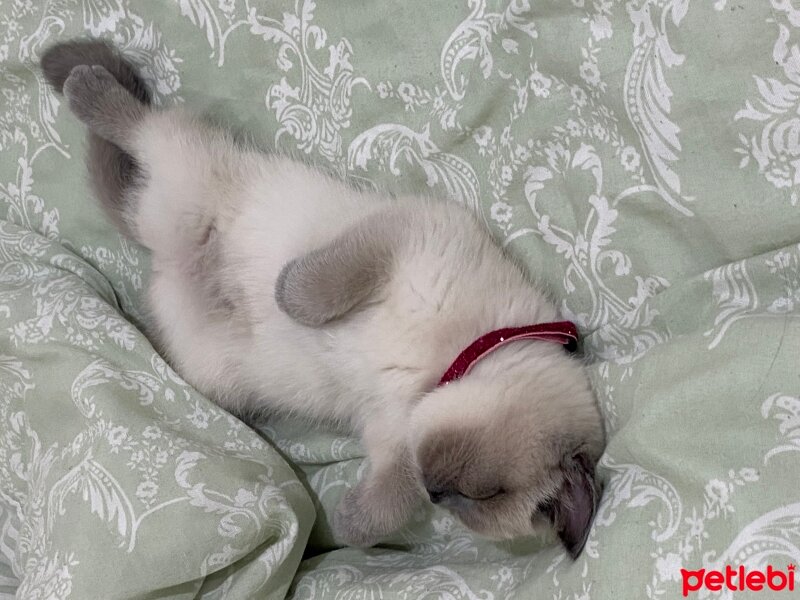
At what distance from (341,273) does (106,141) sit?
0.63m

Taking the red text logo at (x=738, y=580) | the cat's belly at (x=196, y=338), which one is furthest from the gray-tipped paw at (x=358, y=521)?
the red text logo at (x=738, y=580)

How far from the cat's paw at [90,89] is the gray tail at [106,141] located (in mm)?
38

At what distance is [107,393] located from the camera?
1.35 metres

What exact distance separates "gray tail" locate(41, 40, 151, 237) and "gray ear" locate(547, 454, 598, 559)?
0.97 meters

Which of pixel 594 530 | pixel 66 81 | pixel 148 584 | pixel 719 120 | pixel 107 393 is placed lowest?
pixel 148 584

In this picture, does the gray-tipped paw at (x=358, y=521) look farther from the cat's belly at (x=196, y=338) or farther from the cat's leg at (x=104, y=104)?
the cat's leg at (x=104, y=104)

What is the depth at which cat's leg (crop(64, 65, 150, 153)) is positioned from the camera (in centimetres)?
138

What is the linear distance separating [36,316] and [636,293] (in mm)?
1150

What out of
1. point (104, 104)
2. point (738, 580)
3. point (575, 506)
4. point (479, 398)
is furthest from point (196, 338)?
point (738, 580)

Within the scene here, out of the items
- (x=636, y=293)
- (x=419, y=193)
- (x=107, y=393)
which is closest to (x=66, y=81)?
(x=107, y=393)

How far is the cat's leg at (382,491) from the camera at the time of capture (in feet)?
4.20

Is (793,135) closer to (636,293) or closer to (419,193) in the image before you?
(636,293)

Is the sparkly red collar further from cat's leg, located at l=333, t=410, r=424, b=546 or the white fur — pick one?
cat's leg, located at l=333, t=410, r=424, b=546

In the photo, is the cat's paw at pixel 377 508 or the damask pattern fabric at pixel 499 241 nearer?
the damask pattern fabric at pixel 499 241
